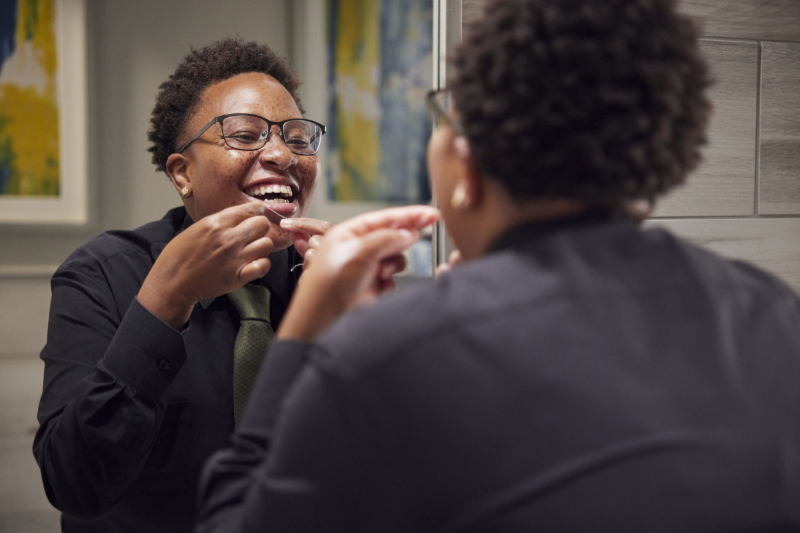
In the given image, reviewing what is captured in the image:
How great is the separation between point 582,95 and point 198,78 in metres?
0.98

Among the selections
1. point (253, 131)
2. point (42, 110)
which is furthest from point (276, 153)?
point (42, 110)

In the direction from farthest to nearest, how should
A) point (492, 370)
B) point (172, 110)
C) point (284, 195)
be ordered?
point (172, 110) < point (284, 195) < point (492, 370)

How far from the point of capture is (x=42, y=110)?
2074 millimetres

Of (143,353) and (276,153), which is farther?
(276,153)

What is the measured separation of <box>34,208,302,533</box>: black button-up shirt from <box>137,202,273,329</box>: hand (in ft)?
0.12

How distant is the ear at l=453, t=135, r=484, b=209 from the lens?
49cm

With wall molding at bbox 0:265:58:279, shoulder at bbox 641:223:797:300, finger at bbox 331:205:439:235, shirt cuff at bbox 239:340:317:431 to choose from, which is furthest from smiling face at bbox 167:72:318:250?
wall molding at bbox 0:265:58:279

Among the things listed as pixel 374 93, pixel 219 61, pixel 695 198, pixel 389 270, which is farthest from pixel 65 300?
pixel 374 93

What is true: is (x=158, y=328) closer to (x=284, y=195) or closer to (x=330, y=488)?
(x=284, y=195)

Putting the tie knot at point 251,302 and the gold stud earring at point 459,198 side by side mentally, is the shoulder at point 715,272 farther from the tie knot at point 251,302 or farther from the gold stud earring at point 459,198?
the tie knot at point 251,302

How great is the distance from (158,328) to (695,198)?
1056 mm

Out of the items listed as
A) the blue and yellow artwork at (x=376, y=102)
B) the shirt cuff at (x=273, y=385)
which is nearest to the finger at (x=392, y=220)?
the shirt cuff at (x=273, y=385)

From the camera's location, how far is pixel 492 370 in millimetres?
395

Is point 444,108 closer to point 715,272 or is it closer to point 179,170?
point 715,272
